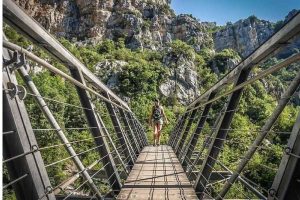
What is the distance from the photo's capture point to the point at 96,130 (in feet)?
9.62

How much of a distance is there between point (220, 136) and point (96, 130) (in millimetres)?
1073

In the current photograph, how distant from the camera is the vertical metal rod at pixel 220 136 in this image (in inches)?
98.2

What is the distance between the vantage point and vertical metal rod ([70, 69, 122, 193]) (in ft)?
8.76

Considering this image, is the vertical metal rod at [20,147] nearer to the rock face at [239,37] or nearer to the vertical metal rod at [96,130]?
the vertical metal rod at [96,130]

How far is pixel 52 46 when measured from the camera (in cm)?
200

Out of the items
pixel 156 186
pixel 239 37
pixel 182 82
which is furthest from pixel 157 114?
pixel 239 37

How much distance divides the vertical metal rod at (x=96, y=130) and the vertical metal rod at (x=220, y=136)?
32.2 inches

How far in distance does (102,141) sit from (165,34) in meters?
63.3

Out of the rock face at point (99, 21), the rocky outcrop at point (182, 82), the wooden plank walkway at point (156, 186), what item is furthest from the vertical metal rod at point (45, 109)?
the rock face at point (99, 21)

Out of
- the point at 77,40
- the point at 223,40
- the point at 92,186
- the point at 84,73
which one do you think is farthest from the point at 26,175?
the point at 223,40

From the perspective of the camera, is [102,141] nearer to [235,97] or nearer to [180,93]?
[235,97]

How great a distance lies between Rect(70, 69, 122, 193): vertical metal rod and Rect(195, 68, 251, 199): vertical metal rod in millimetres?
817

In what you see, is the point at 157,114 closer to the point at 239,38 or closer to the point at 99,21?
the point at 99,21

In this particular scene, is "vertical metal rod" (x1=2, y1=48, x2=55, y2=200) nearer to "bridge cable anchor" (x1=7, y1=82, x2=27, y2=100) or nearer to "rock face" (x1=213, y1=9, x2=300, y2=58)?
"bridge cable anchor" (x1=7, y1=82, x2=27, y2=100)
